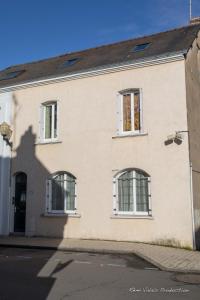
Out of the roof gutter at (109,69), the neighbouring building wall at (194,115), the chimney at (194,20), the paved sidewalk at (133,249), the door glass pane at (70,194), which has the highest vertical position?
the chimney at (194,20)

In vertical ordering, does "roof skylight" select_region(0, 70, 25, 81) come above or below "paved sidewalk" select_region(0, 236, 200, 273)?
above

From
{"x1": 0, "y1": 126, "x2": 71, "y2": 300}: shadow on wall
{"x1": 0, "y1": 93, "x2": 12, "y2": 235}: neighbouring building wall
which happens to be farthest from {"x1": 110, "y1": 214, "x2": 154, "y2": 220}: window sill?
{"x1": 0, "y1": 93, "x2": 12, "y2": 235}: neighbouring building wall

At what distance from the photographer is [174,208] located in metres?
12.9

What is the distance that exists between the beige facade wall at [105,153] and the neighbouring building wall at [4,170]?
0.35 m

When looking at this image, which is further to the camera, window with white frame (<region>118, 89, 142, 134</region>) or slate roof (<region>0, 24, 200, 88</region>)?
slate roof (<region>0, 24, 200, 88</region>)

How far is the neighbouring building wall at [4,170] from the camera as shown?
16125 millimetres

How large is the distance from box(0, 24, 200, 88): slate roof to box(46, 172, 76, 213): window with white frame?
4.13 metres

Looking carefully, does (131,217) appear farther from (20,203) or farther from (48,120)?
(48,120)

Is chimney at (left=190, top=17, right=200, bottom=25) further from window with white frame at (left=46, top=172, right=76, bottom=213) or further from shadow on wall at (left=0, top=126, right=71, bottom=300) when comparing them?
window with white frame at (left=46, top=172, right=76, bottom=213)

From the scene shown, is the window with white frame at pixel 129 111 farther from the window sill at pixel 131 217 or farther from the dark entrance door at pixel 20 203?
the dark entrance door at pixel 20 203

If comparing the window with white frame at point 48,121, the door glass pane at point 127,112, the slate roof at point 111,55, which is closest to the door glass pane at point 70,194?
the window with white frame at point 48,121

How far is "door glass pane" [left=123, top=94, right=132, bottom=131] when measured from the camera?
14.5 metres

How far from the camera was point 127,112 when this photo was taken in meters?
14.6

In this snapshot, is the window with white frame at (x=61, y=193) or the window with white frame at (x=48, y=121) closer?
the window with white frame at (x=61, y=193)
